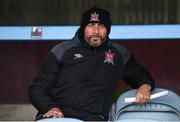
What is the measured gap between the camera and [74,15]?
21.9 ft

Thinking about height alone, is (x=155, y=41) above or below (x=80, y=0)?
below

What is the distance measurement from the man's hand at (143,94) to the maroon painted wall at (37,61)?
2530mm

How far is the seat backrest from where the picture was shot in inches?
152

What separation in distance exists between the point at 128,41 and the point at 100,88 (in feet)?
8.25

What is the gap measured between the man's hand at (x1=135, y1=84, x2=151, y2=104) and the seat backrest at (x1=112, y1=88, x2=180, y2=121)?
0.04 meters

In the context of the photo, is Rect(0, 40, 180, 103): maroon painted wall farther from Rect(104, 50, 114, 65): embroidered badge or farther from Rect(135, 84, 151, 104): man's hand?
Rect(135, 84, 151, 104): man's hand

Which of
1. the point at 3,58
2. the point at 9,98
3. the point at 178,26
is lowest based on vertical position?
the point at 9,98

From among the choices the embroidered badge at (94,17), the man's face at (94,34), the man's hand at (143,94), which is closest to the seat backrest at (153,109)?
the man's hand at (143,94)

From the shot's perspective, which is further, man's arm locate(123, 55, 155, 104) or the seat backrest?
man's arm locate(123, 55, 155, 104)

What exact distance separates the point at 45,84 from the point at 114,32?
2644 millimetres

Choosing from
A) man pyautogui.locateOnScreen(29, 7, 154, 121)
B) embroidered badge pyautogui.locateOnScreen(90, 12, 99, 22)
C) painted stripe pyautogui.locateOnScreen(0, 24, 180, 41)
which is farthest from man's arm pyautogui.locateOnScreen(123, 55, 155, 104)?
painted stripe pyautogui.locateOnScreen(0, 24, 180, 41)

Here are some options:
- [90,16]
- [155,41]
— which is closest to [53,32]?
[155,41]

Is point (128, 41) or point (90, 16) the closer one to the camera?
point (90, 16)

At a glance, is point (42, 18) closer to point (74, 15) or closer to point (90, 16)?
point (74, 15)
